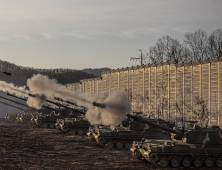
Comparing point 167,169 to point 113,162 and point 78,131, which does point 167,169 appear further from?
point 78,131

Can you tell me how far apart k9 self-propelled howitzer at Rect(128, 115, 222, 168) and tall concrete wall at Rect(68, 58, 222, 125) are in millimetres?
14043

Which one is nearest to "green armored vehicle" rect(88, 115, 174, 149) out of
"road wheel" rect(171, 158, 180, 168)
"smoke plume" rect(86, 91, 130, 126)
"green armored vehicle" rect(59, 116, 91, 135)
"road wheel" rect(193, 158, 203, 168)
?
"smoke plume" rect(86, 91, 130, 126)

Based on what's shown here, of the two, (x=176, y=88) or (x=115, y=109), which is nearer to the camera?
(x=115, y=109)

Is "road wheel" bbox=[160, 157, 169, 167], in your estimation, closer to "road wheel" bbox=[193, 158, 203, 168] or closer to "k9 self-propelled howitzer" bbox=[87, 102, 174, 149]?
"road wheel" bbox=[193, 158, 203, 168]

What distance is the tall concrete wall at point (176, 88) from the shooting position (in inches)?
1496

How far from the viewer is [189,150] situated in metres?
22.9

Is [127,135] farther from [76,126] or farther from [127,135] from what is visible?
[76,126]

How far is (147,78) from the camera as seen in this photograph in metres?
51.1

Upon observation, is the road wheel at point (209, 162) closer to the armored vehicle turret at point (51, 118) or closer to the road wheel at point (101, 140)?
the road wheel at point (101, 140)

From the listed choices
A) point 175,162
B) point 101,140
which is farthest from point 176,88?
point 175,162

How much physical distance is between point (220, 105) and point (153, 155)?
15912 mm

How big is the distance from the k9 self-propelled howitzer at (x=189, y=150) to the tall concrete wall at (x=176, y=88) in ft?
46.1

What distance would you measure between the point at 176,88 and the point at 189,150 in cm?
2154

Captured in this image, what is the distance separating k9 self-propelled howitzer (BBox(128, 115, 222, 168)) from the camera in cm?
2272
